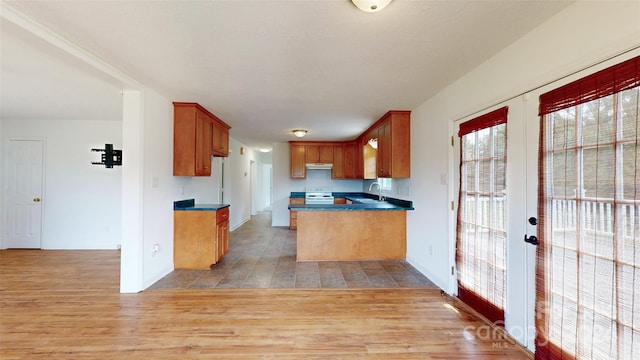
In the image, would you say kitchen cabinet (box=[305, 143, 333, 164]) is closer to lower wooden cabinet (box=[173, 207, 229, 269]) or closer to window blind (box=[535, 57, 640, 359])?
lower wooden cabinet (box=[173, 207, 229, 269])

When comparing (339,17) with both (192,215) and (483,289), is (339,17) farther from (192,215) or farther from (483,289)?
(192,215)

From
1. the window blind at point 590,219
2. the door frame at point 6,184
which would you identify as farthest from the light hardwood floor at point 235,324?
the door frame at point 6,184

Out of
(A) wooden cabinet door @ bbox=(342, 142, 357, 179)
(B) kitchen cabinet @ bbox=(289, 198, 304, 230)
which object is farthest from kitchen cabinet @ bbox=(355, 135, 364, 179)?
(B) kitchen cabinet @ bbox=(289, 198, 304, 230)

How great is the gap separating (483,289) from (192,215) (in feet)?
11.7

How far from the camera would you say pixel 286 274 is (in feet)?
11.4

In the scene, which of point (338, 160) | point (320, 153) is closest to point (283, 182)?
point (320, 153)

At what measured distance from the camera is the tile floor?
10.3 ft

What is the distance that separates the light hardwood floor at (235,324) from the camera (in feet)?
6.30

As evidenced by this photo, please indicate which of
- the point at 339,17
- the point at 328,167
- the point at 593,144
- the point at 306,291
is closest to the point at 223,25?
the point at 339,17

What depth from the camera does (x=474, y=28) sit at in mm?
1804

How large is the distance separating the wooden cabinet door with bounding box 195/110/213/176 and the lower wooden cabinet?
631mm

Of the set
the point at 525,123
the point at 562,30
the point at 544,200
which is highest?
the point at 562,30

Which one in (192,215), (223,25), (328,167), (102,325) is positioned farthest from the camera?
(328,167)

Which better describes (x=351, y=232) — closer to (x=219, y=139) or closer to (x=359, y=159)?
(x=359, y=159)
